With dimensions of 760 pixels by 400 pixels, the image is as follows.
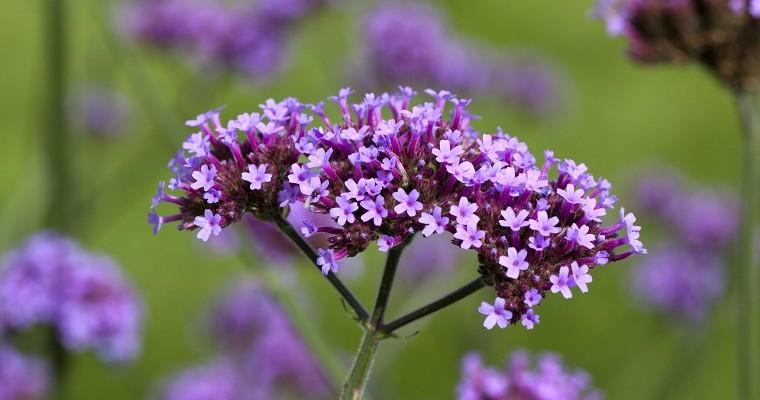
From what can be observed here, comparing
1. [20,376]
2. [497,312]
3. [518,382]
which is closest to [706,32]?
[518,382]

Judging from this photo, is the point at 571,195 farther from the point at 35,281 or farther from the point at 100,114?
the point at 100,114

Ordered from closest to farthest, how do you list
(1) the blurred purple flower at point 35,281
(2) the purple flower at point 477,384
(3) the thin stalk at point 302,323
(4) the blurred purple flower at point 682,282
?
(2) the purple flower at point 477,384 < (3) the thin stalk at point 302,323 < (1) the blurred purple flower at point 35,281 < (4) the blurred purple flower at point 682,282

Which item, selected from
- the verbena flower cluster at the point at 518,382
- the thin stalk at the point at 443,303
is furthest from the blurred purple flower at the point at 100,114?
the thin stalk at the point at 443,303

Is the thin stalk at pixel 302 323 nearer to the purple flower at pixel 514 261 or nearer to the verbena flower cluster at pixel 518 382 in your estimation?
the verbena flower cluster at pixel 518 382

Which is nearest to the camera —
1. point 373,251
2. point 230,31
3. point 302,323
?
point 302,323

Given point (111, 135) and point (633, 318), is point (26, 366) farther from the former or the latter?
point (633, 318)

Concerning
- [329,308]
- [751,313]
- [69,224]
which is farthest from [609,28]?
[329,308]

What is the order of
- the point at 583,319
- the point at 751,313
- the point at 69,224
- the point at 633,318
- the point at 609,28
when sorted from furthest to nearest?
the point at 583,319 < the point at 633,318 < the point at 69,224 < the point at 609,28 < the point at 751,313
